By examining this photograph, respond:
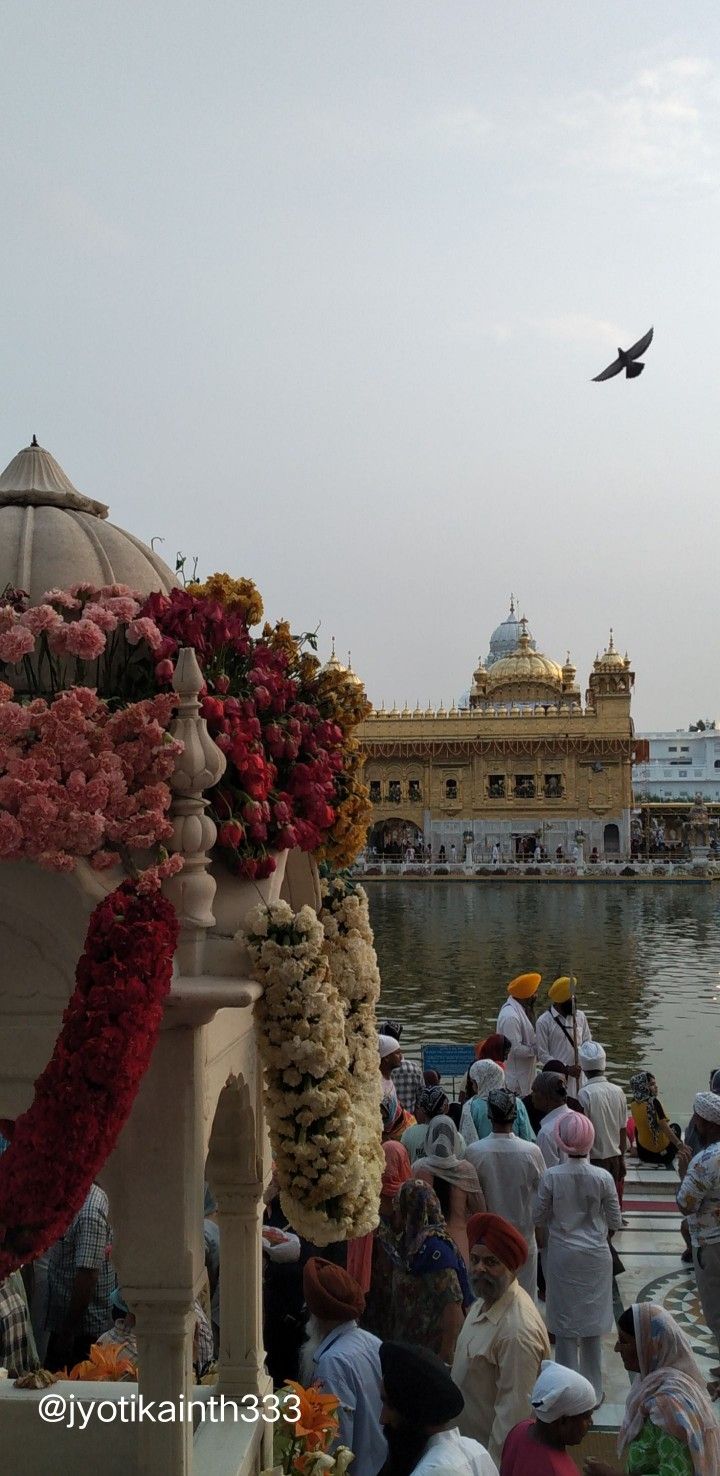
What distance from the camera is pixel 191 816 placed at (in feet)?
7.87

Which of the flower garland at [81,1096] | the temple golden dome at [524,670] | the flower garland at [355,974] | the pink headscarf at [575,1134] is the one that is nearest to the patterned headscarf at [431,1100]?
the pink headscarf at [575,1134]

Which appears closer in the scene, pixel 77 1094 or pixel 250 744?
pixel 77 1094

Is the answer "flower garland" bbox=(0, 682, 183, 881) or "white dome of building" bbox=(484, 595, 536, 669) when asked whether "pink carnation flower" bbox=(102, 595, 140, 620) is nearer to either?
"flower garland" bbox=(0, 682, 183, 881)

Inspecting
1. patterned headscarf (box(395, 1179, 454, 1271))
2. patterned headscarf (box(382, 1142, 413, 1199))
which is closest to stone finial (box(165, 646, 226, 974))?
patterned headscarf (box(395, 1179, 454, 1271))

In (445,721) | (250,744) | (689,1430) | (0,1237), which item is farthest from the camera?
(445,721)

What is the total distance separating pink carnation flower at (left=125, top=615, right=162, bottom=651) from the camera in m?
2.58

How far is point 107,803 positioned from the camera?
2314 millimetres

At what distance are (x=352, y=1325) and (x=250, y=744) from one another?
1887 mm

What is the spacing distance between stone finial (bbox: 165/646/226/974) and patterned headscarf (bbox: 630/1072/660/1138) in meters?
5.84

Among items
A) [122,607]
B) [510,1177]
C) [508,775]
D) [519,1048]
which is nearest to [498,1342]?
[510,1177]

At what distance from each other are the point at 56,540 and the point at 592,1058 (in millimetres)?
5646

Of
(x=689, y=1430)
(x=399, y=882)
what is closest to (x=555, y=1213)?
(x=689, y=1430)

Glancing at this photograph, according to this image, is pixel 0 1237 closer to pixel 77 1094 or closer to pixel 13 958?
pixel 77 1094

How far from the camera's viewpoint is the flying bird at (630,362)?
379 inches
